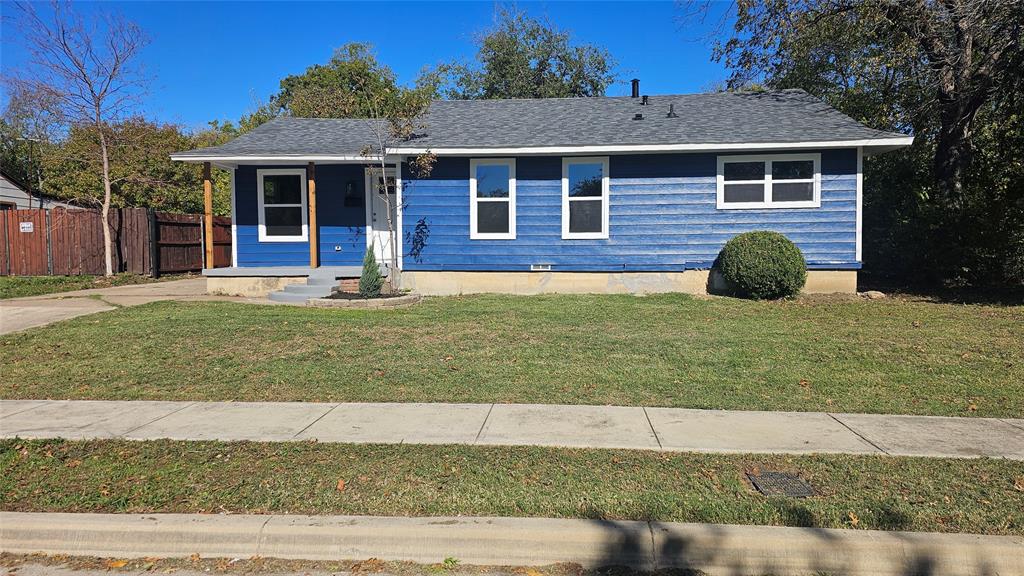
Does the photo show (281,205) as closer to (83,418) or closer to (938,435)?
(83,418)

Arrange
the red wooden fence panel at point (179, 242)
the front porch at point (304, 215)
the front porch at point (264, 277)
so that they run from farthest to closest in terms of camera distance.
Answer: the red wooden fence panel at point (179, 242)
the front porch at point (304, 215)
the front porch at point (264, 277)

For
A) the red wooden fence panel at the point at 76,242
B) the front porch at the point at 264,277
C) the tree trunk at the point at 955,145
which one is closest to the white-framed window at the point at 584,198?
the front porch at the point at 264,277

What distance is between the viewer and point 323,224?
15.9 meters

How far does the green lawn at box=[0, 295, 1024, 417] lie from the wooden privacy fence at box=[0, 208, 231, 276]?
8.99m

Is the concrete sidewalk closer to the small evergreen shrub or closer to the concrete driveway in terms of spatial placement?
the concrete driveway

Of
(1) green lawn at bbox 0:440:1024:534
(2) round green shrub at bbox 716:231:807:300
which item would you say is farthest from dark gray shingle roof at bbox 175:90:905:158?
(1) green lawn at bbox 0:440:1024:534

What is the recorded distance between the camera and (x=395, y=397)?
6777 millimetres

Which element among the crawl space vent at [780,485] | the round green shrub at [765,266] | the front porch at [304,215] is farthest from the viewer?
the front porch at [304,215]

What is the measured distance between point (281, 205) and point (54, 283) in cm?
664

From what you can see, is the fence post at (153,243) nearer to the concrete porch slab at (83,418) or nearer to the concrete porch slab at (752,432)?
the concrete porch slab at (83,418)

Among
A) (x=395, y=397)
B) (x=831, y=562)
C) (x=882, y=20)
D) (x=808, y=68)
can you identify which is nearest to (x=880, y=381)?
(x=831, y=562)

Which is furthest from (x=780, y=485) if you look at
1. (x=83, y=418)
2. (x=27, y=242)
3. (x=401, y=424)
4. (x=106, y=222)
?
(x=27, y=242)

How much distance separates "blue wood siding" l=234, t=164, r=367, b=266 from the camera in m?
15.8

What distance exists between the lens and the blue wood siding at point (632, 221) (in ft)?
46.3
